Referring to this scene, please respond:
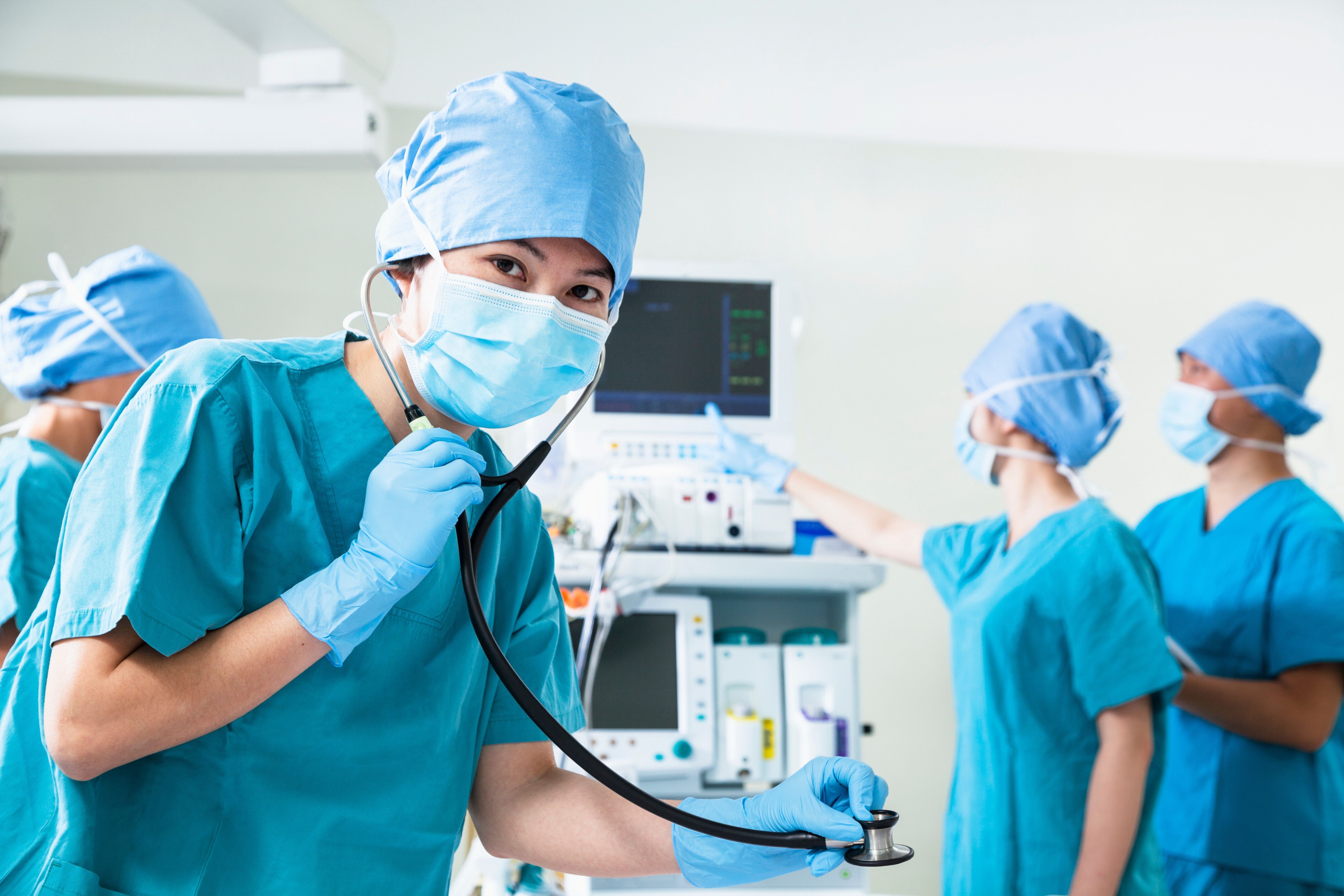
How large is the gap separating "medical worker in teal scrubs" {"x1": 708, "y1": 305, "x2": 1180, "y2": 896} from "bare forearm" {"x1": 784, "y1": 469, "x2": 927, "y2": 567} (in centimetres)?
20

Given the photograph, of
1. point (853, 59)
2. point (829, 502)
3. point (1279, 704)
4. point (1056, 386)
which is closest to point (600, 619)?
point (829, 502)

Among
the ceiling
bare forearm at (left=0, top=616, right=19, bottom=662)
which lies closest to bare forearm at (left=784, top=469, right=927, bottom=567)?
bare forearm at (left=0, top=616, right=19, bottom=662)

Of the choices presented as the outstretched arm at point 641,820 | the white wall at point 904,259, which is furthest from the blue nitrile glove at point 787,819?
the white wall at point 904,259

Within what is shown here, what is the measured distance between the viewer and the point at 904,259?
278 centimetres

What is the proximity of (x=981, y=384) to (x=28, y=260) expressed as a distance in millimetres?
2417

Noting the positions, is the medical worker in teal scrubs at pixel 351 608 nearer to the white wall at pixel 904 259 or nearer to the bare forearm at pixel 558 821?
the bare forearm at pixel 558 821

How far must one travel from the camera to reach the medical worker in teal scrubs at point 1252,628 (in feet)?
5.02

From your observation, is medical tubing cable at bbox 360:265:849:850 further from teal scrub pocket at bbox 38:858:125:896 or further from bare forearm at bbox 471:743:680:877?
teal scrub pocket at bbox 38:858:125:896

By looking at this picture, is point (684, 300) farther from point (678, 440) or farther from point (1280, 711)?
point (1280, 711)

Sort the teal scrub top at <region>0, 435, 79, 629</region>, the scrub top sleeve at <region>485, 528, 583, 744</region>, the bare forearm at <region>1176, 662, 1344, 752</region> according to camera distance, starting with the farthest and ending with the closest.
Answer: the bare forearm at <region>1176, 662, 1344, 752</region>
the teal scrub top at <region>0, 435, 79, 629</region>
the scrub top sleeve at <region>485, 528, 583, 744</region>

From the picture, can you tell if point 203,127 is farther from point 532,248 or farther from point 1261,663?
point 1261,663

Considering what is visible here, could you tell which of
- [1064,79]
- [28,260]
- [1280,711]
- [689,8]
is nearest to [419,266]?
[1280,711]

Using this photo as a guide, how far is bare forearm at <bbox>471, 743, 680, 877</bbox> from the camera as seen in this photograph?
0.85 meters

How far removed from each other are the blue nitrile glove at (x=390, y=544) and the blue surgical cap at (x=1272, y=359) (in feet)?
5.28
